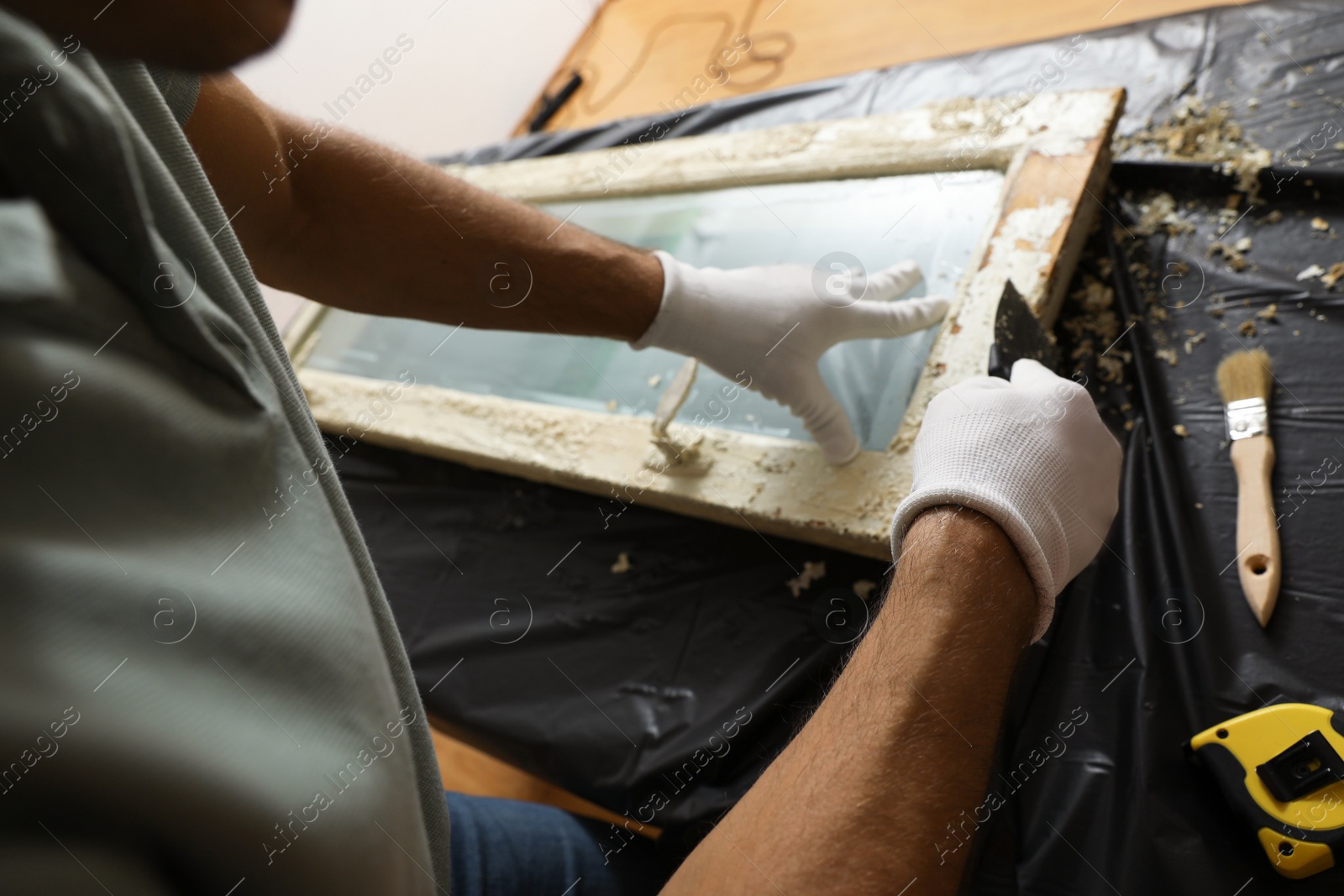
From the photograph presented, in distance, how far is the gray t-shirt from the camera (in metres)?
0.37

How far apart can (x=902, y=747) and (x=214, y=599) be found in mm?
516

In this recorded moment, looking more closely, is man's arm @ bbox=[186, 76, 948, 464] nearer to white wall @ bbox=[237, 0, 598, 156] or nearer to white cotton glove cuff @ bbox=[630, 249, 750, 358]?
white cotton glove cuff @ bbox=[630, 249, 750, 358]

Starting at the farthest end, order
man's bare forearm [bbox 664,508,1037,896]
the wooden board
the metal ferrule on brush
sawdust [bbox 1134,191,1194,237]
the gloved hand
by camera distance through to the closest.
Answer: the wooden board < sawdust [bbox 1134,191,1194,237] < the gloved hand < the metal ferrule on brush < man's bare forearm [bbox 664,508,1037,896]

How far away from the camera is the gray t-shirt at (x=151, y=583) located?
1.20 ft

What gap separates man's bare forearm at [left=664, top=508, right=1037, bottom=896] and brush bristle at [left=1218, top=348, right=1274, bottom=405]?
0.50m

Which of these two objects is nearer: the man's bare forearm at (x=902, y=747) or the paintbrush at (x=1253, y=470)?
the man's bare forearm at (x=902, y=747)

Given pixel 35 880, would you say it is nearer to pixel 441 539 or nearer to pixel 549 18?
pixel 441 539

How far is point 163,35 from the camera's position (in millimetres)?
455

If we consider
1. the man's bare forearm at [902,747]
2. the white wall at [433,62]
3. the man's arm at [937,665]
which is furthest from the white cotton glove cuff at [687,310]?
the white wall at [433,62]

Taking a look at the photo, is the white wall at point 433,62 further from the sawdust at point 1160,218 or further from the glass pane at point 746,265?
the sawdust at point 1160,218

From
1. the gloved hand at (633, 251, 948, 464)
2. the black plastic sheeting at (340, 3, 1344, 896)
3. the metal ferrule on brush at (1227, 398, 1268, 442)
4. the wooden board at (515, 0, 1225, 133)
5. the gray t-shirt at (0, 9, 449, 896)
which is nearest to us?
the gray t-shirt at (0, 9, 449, 896)

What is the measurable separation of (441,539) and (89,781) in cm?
116

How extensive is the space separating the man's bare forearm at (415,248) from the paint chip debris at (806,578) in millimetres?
455

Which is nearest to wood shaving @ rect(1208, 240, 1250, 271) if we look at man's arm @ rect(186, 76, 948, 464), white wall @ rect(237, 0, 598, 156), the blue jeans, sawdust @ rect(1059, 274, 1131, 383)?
sawdust @ rect(1059, 274, 1131, 383)
